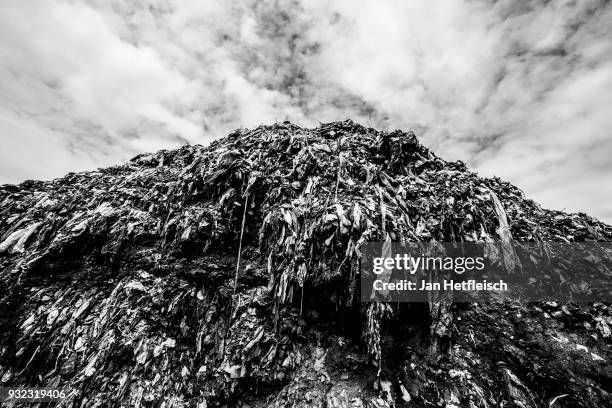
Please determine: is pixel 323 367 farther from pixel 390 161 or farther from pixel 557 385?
pixel 390 161

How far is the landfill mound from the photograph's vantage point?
17.5 ft

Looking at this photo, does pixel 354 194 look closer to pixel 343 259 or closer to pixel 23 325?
pixel 343 259

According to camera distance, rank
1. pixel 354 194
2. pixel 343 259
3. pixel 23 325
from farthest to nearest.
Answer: pixel 354 194
pixel 23 325
pixel 343 259

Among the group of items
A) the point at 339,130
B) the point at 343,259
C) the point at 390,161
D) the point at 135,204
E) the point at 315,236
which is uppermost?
the point at 339,130

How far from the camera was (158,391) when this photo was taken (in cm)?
562

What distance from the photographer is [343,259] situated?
6.10m

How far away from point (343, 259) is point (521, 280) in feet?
13.7

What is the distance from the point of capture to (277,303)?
622 cm

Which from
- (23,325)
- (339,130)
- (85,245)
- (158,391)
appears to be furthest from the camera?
(339,130)

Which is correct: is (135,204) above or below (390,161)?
below

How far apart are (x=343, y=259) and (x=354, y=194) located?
194cm

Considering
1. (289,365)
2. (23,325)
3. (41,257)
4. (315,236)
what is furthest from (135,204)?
(289,365)

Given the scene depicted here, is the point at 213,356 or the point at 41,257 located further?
the point at 41,257

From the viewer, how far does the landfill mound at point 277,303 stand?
17.5 ft
